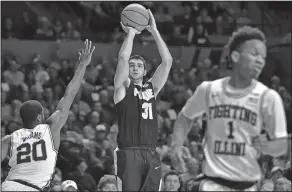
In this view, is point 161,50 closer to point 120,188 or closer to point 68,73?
point 120,188

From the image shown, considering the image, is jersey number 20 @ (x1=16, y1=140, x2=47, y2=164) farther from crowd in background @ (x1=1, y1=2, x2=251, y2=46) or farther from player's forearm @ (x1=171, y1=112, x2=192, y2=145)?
crowd in background @ (x1=1, y1=2, x2=251, y2=46)

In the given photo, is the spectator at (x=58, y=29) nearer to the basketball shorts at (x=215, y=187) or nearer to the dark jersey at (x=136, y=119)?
the dark jersey at (x=136, y=119)

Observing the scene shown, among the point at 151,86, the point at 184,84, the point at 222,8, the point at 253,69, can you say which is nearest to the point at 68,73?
the point at 184,84

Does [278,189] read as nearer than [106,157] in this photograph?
Yes

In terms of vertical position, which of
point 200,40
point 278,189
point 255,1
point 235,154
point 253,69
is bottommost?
point 278,189

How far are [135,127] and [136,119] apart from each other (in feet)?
0.34

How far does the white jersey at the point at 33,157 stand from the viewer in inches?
336

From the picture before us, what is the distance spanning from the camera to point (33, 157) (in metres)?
8.55

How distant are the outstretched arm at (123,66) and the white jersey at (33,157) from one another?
0.98 m

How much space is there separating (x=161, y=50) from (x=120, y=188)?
1714 millimetres

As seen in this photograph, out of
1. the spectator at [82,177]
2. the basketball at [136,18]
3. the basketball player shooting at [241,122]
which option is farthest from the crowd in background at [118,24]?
the basketball player shooting at [241,122]

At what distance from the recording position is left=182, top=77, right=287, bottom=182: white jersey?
6480 mm

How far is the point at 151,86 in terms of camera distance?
30.3 feet

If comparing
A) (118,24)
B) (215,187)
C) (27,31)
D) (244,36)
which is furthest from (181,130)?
(118,24)
